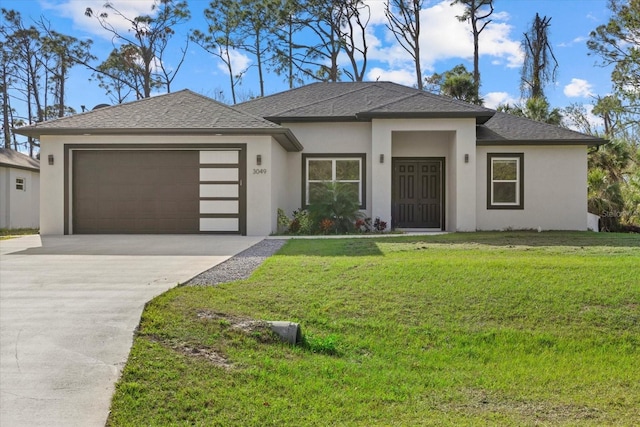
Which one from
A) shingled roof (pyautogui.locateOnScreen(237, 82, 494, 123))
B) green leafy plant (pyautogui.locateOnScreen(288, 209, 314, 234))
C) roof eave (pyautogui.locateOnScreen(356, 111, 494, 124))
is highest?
shingled roof (pyautogui.locateOnScreen(237, 82, 494, 123))

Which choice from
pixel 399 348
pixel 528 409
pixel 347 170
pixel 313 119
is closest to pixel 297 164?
pixel 313 119

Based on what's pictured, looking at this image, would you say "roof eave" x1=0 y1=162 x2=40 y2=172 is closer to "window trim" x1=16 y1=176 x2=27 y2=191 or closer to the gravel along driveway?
"window trim" x1=16 y1=176 x2=27 y2=191

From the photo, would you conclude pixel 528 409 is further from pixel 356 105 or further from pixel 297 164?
pixel 356 105

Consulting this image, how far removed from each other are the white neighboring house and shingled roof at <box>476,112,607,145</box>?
1933 cm

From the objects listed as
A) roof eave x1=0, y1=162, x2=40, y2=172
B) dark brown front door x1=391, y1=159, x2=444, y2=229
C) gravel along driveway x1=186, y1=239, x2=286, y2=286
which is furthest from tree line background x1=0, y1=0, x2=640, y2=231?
gravel along driveway x1=186, y1=239, x2=286, y2=286

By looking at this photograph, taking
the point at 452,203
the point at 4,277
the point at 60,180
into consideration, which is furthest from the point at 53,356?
the point at 452,203

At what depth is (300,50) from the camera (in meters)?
28.4

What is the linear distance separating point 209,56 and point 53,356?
2896cm

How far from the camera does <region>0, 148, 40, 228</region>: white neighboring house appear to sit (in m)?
20.8

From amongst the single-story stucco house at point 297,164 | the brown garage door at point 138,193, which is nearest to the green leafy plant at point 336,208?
the single-story stucco house at point 297,164

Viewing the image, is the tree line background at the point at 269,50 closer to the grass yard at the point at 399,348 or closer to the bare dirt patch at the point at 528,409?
the grass yard at the point at 399,348

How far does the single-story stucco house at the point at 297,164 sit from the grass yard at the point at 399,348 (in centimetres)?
628

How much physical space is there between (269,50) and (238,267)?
23987mm

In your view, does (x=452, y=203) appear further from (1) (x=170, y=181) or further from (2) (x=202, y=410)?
(2) (x=202, y=410)
